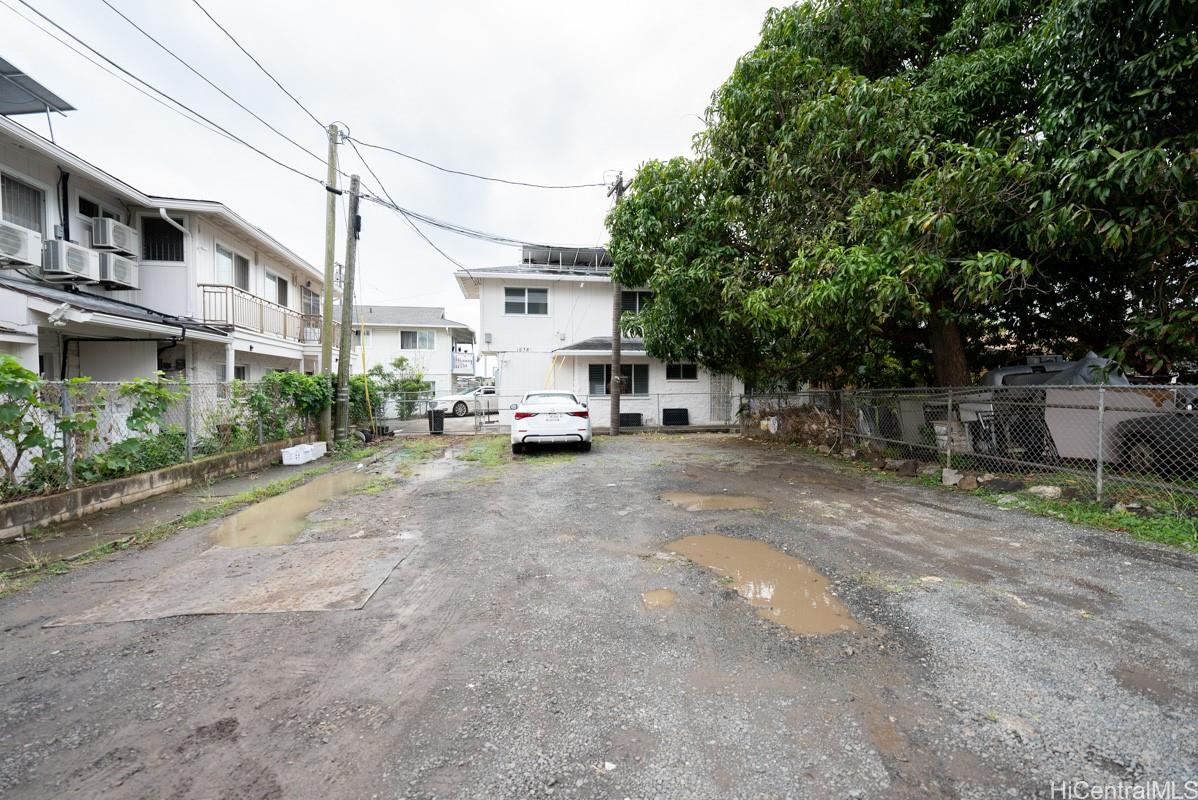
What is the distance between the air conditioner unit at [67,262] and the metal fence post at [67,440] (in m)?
5.96

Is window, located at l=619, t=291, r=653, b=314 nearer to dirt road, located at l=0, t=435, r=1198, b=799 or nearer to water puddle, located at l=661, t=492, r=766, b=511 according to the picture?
water puddle, located at l=661, t=492, r=766, b=511

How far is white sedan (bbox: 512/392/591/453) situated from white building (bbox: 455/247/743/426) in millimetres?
6968

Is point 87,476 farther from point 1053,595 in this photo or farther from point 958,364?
point 958,364

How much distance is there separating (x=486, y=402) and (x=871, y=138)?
51.5 ft

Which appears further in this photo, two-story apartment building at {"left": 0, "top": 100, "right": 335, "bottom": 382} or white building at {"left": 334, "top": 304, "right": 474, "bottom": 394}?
white building at {"left": 334, "top": 304, "right": 474, "bottom": 394}

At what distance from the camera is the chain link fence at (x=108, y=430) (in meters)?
5.35

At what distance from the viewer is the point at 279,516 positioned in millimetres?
6113

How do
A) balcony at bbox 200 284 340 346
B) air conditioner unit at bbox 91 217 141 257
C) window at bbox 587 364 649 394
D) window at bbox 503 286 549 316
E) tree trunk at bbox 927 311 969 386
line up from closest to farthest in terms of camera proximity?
tree trunk at bbox 927 311 969 386, air conditioner unit at bbox 91 217 141 257, balcony at bbox 200 284 340 346, window at bbox 587 364 649 394, window at bbox 503 286 549 316

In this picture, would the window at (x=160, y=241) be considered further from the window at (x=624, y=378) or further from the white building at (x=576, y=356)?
the window at (x=624, y=378)

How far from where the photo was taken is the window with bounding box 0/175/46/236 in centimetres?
909

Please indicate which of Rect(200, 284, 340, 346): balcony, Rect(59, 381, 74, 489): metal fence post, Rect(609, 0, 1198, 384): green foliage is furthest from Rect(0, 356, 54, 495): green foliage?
Rect(609, 0, 1198, 384): green foliage

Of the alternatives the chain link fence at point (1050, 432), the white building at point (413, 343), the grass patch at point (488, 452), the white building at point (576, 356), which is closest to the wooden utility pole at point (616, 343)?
the white building at point (576, 356)

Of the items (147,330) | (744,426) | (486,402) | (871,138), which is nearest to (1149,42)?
(871,138)

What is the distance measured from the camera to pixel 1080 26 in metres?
5.46
